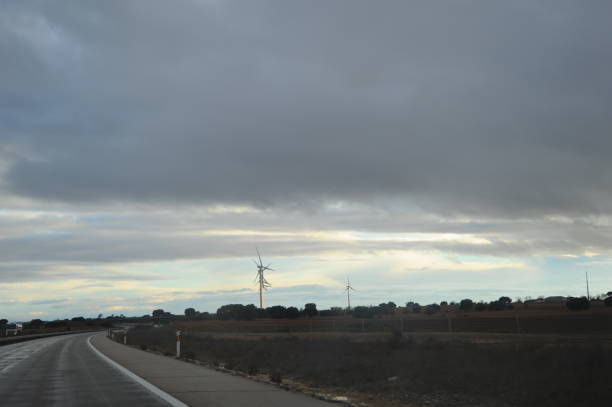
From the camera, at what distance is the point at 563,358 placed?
57.5ft

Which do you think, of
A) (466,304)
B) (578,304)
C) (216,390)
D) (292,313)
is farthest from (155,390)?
(292,313)

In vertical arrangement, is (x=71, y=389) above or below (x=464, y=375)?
above

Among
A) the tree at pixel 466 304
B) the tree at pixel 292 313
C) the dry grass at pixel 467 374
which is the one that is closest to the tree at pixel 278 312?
the tree at pixel 292 313

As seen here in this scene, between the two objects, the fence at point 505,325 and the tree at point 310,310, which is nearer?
the fence at point 505,325

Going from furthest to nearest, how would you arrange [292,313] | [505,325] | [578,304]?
1. [292,313]
2. [578,304]
3. [505,325]

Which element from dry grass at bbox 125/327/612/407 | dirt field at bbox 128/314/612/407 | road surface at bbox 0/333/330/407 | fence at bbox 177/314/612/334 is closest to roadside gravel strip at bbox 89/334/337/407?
road surface at bbox 0/333/330/407

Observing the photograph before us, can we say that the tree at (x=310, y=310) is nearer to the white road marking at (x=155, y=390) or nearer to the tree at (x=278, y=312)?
the tree at (x=278, y=312)

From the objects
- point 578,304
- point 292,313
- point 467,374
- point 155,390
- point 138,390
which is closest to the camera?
point 155,390

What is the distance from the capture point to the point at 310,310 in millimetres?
134625

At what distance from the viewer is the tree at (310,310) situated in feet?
438

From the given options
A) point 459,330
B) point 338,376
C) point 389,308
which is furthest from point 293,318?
point 338,376

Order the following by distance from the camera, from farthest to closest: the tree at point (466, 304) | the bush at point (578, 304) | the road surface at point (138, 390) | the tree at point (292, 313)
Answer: the tree at point (292, 313) < the tree at point (466, 304) < the bush at point (578, 304) < the road surface at point (138, 390)

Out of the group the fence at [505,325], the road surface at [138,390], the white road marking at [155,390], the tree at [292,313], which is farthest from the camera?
the tree at [292,313]

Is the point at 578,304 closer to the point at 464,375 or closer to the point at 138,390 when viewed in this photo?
the point at 464,375
